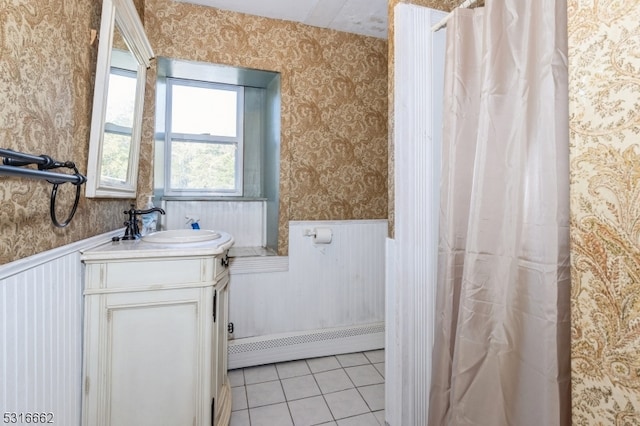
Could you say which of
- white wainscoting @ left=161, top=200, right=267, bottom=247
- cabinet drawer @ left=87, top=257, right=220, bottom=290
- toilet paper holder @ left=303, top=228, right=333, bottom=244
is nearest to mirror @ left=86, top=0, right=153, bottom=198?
cabinet drawer @ left=87, top=257, right=220, bottom=290

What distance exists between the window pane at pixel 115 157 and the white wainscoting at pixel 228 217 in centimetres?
73

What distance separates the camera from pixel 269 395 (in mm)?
1918

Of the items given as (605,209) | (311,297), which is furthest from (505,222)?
(311,297)

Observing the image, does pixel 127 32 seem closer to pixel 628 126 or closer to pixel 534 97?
pixel 534 97

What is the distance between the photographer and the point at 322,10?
2.21m

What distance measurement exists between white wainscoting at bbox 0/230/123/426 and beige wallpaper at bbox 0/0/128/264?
2.2 inches

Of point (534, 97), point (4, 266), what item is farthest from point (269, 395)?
point (534, 97)

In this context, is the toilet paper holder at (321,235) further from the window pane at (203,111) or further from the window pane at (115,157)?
the window pane at (115,157)

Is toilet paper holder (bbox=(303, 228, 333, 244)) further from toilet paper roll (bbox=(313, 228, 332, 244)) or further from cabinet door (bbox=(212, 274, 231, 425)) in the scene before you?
cabinet door (bbox=(212, 274, 231, 425))

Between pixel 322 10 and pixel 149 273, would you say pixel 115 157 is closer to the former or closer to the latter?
pixel 149 273

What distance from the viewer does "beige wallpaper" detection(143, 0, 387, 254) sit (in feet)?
7.05

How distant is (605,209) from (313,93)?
2110 mm

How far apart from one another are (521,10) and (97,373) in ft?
6.31

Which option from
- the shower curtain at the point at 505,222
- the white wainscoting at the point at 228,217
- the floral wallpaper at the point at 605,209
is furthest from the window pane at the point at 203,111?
the floral wallpaper at the point at 605,209
